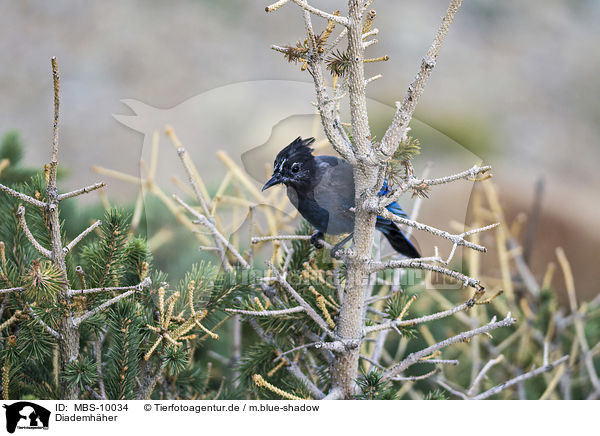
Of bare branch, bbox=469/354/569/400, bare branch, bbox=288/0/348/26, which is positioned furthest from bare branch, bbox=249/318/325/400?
bare branch, bbox=288/0/348/26

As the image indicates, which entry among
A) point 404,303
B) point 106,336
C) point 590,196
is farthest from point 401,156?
point 590,196

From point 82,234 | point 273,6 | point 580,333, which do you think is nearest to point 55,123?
point 82,234

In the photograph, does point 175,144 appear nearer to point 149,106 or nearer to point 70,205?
point 149,106

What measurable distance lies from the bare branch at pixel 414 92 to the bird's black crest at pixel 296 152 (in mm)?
107

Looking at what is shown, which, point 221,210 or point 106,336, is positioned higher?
point 221,210

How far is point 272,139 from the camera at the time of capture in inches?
24.7

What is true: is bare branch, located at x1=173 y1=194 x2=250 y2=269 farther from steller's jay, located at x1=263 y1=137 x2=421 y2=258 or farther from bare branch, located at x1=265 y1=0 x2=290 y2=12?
bare branch, located at x1=265 y1=0 x2=290 y2=12

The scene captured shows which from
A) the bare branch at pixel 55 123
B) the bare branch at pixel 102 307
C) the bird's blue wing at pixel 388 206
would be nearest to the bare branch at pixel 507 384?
the bird's blue wing at pixel 388 206

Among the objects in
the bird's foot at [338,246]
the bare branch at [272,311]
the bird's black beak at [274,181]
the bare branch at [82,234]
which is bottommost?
the bare branch at [272,311]

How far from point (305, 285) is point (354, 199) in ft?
0.42

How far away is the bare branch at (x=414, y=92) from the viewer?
0.47 meters

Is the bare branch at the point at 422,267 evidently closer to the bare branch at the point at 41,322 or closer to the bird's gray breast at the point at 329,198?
the bird's gray breast at the point at 329,198

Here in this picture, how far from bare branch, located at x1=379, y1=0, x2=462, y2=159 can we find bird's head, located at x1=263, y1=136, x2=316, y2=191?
0.34ft

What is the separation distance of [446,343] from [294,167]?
0.22 metres
